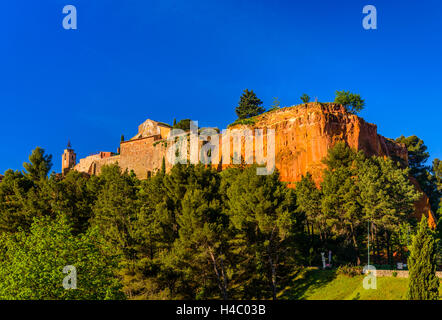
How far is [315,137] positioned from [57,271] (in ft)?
166

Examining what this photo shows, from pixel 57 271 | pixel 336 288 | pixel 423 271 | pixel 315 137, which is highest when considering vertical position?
pixel 315 137

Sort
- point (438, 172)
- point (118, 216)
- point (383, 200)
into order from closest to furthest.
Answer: point (118, 216) → point (383, 200) → point (438, 172)

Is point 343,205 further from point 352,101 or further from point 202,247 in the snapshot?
point 352,101

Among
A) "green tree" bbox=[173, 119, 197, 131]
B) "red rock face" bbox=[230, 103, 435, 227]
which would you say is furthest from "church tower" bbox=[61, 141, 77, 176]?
"red rock face" bbox=[230, 103, 435, 227]

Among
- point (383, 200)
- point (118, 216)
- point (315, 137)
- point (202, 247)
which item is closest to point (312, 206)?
point (383, 200)

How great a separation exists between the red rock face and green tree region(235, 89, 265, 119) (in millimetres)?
23869

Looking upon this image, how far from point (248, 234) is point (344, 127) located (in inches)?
1451

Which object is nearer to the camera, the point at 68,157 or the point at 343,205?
the point at 343,205

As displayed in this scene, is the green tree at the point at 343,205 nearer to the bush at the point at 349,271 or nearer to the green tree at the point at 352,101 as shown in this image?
the bush at the point at 349,271

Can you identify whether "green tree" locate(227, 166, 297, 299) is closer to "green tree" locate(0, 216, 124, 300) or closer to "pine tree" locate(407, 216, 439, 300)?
A: "pine tree" locate(407, 216, 439, 300)

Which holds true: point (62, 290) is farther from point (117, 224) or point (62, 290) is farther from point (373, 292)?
point (373, 292)

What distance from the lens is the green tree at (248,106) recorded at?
94.1 meters

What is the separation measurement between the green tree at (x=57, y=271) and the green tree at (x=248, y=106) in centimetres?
7001

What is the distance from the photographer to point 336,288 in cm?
3484
